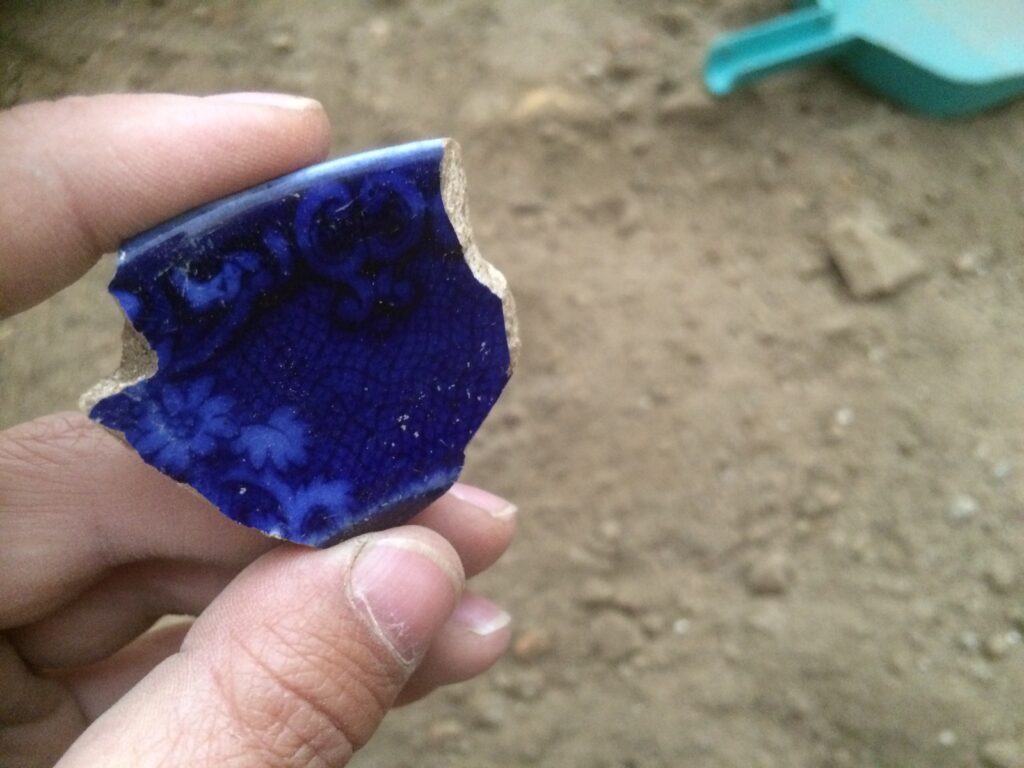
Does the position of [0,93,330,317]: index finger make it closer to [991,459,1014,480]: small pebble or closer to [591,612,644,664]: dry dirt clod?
[591,612,644,664]: dry dirt clod

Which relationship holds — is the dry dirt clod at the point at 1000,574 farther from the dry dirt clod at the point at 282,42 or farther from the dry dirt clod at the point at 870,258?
the dry dirt clod at the point at 282,42

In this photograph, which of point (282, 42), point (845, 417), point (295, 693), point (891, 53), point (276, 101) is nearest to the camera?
point (295, 693)

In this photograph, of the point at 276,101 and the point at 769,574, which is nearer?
the point at 276,101

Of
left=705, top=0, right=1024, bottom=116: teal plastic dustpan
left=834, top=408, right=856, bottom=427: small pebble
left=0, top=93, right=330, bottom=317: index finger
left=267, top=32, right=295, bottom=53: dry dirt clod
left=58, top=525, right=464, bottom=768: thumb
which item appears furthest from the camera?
left=267, top=32, right=295, bottom=53: dry dirt clod

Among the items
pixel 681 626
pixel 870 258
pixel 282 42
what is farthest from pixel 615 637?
pixel 282 42

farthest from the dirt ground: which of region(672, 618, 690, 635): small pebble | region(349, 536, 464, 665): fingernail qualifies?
region(349, 536, 464, 665): fingernail

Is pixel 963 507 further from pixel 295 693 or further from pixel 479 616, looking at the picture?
pixel 295 693
